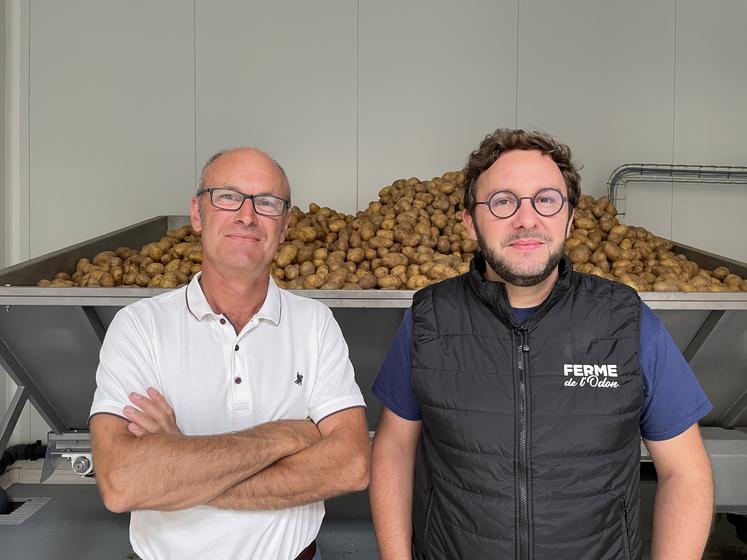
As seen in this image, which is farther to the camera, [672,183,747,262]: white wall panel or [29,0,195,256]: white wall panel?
[672,183,747,262]: white wall panel

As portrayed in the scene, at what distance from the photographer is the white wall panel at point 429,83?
4660mm

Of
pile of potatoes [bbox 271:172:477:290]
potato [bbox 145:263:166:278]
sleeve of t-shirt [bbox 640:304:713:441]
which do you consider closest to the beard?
sleeve of t-shirt [bbox 640:304:713:441]

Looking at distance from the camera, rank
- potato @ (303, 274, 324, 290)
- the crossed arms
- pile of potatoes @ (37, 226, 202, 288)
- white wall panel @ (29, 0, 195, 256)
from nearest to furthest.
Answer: the crossed arms → potato @ (303, 274, 324, 290) → pile of potatoes @ (37, 226, 202, 288) → white wall panel @ (29, 0, 195, 256)

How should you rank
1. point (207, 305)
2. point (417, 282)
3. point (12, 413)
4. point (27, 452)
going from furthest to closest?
point (27, 452) < point (12, 413) < point (417, 282) < point (207, 305)

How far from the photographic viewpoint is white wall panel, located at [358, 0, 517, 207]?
183 inches

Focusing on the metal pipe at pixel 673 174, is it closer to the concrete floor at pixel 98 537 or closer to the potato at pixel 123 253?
the concrete floor at pixel 98 537

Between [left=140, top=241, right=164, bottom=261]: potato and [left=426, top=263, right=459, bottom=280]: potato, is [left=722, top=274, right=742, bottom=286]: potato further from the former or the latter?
[left=140, top=241, right=164, bottom=261]: potato

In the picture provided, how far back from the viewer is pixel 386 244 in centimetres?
305

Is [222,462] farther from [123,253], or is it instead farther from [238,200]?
[123,253]

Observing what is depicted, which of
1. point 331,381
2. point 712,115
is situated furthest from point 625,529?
point 712,115

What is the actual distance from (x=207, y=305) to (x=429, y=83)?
3575mm

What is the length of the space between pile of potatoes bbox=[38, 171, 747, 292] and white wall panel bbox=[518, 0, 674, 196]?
4.54ft

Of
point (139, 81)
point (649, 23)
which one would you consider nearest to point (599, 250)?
point (649, 23)

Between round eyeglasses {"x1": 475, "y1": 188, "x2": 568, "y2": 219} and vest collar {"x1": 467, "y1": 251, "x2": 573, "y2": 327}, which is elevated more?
round eyeglasses {"x1": 475, "y1": 188, "x2": 568, "y2": 219}
